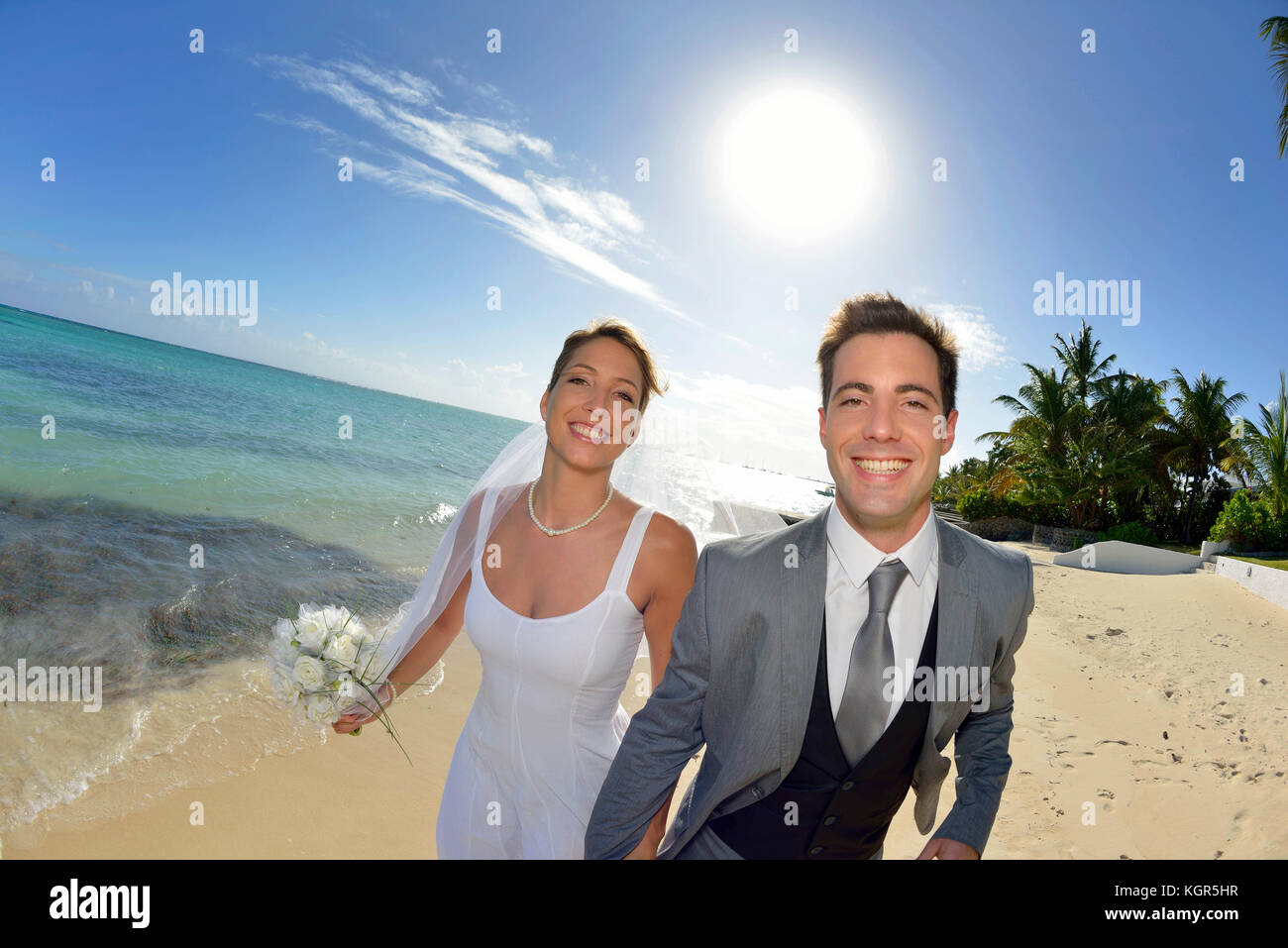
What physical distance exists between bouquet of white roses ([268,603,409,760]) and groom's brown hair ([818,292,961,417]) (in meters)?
2.28

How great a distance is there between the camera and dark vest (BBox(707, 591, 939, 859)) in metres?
1.85

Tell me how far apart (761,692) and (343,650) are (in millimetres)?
1888

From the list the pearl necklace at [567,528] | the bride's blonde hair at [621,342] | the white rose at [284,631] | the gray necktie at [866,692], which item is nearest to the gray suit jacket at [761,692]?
the gray necktie at [866,692]

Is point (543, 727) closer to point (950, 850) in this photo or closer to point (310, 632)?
point (310, 632)

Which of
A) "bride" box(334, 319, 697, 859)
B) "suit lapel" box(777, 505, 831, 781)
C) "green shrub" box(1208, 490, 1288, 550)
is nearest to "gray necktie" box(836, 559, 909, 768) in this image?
"suit lapel" box(777, 505, 831, 781)

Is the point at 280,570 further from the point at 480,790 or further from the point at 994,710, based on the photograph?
the point at 994,710

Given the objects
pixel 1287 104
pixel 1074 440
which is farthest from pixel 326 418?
pixel 1287 104

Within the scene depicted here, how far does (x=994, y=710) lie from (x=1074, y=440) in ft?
108

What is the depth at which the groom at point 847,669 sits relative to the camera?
183cm

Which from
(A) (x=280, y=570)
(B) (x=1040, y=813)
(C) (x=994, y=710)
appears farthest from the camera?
(A) (x=280, y=570)

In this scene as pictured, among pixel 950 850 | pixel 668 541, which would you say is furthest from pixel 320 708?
pixel 950 850
